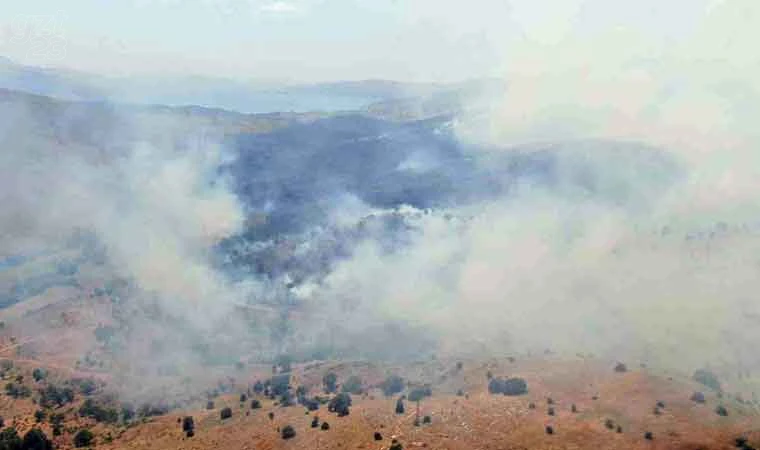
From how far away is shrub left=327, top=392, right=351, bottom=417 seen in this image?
8416 cm

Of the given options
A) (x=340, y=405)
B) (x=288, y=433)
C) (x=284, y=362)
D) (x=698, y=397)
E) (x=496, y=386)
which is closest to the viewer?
(x=288, y=433)

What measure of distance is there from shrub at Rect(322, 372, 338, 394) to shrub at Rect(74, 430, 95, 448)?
29639mm

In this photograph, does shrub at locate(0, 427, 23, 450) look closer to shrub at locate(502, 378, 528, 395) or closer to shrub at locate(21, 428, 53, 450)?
shrub at locate(21, 428, 53, 450)

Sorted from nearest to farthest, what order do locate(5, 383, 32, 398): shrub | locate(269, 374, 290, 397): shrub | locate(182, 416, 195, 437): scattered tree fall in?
locate(182, 416, 195, 437): scattered tree
locate(269, 374, 290, 397): shrub
locate(5, 383, 32, 398): shrub

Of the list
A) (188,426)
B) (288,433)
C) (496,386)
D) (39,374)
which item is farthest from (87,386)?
(496,386)

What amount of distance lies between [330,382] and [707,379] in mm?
49585

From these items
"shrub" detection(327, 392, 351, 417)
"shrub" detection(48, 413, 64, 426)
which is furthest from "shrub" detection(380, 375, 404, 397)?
"shrub" detection(48, 413, 64, 426)

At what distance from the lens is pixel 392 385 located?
94.9m

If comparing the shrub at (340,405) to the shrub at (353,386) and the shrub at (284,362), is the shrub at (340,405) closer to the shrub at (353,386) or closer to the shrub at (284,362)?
the shrub at (353,386)

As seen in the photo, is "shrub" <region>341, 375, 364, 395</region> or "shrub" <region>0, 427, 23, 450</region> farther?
"shrub" <region>341, 375, 364, 395</region>

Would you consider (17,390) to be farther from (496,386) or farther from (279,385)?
(496,386)

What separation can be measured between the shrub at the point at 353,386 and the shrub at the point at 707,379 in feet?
140

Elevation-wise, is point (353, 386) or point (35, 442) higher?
point (35, 442)

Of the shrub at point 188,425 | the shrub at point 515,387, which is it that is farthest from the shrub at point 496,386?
the shrub at point 188,425
